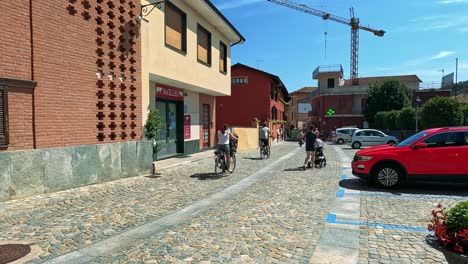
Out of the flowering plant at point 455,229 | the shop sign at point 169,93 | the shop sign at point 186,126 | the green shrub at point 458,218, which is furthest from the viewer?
the shop sign at point 186,126

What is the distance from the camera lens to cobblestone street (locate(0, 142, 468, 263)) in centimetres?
462

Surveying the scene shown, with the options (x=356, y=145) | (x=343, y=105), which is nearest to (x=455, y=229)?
(x=356, y=145)

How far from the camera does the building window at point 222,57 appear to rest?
2076 cm

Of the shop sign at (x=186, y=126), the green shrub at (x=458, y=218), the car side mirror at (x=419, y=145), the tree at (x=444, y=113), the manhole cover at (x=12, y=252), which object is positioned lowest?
the manhole cover at (x=12, y=252)

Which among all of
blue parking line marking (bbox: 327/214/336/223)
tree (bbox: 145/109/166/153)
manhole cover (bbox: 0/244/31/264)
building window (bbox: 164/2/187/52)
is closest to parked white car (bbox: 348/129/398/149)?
building window (bbox: 164/2/187/52)

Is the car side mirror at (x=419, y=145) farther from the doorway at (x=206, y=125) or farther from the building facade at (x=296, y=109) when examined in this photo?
the building facade at (x=296, y=109)

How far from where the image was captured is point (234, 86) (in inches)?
1393

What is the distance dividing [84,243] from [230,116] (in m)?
30.6

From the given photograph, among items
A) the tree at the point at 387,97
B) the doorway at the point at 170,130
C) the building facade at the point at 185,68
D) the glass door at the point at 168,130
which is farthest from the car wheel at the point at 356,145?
the tree at the point at 387,97

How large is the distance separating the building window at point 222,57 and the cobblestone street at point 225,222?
12.2 m

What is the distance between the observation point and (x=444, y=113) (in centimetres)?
2386

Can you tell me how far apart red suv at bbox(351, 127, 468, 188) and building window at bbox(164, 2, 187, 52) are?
8820mm

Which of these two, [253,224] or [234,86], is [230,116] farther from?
[253,224]

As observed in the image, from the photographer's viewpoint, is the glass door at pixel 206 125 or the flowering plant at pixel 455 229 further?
the glass door at pixel 206 125
